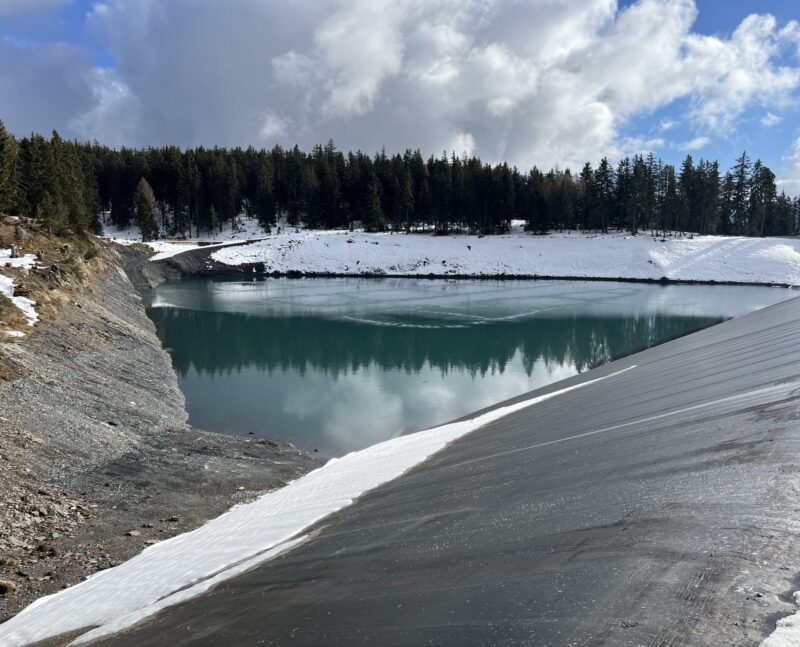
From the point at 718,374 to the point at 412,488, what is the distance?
7.56 metres

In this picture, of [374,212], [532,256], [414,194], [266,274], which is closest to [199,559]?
[266,274]

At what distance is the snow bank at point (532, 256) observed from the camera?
Result: 68.2 meters

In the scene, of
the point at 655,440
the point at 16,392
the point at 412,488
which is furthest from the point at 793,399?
the point at 16,392

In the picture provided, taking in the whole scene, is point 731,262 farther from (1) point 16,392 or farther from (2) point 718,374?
(1) point 16,392

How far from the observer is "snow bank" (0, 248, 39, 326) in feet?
64.5

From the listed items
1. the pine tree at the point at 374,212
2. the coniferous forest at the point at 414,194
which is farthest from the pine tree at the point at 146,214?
the pine tree at the point at 374,212

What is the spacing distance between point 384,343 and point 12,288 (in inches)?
690

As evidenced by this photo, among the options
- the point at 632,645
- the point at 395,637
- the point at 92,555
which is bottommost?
the point at 92,555

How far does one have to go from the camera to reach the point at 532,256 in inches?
2906

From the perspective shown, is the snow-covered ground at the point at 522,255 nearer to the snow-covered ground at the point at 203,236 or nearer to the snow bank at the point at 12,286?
the snow-covered ground at the point at 203,236

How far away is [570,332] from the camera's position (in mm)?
35625

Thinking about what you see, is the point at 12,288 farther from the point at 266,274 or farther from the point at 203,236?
the point at 203,236

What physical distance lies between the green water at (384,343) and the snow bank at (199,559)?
4.09 m

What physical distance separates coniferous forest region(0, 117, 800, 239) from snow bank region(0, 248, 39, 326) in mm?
54633
